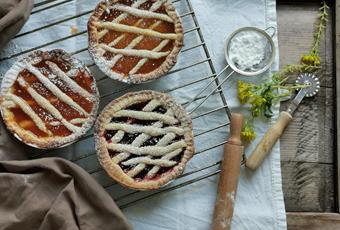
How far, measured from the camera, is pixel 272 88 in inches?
74.4

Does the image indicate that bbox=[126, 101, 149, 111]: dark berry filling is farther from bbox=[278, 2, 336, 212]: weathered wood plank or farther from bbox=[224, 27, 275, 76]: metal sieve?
bbox=[278, 2, 336, 212]: weathered wood plank

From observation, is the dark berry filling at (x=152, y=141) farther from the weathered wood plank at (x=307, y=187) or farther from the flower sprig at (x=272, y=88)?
the weathered wood plank at (x=307, y=187)

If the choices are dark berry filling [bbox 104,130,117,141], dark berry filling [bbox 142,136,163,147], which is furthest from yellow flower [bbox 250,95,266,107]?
dark berry filling [bbox 104,130,117,141]

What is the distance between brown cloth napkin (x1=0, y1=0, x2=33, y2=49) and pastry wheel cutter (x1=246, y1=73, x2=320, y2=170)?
81 centimetres

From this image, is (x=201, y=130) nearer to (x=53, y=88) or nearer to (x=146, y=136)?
(x=146, y=136)

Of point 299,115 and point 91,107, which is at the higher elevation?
point 91,107

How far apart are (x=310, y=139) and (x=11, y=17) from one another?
101 cm

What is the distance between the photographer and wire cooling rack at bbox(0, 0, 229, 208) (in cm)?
187

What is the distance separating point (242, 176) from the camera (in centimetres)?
189

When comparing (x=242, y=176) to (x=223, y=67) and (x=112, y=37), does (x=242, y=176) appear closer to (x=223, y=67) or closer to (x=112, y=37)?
(x=223, y=67)

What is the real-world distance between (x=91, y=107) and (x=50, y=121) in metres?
0.13

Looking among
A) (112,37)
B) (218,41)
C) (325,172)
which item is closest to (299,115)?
(325,172)

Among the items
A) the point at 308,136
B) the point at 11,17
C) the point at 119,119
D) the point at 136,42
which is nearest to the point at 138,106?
the point at 119,119

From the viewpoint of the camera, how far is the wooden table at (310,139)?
1924mm
